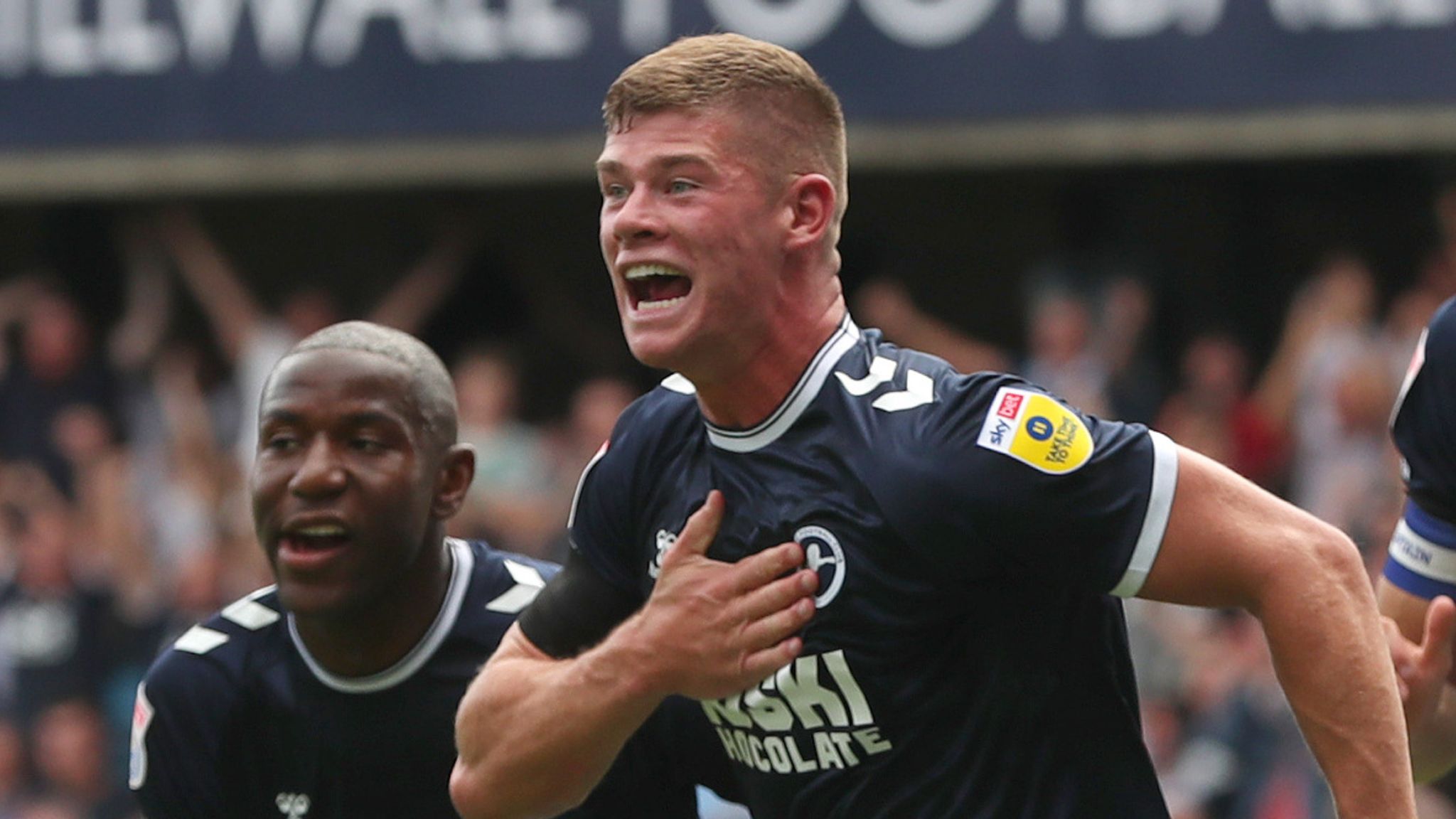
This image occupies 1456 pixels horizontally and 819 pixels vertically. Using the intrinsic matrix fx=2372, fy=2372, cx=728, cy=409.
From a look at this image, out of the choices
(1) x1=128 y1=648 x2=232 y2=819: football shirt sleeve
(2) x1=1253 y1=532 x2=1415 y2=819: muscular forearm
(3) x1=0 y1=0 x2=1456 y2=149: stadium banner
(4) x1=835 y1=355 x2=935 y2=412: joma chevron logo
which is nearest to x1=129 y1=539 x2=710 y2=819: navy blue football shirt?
(1) x1=128 y1=648 x2=232 y2=819: football shirt sleeve

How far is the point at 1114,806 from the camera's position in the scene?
147 inches

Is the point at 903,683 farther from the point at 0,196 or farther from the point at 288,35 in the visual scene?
the point at 0,196

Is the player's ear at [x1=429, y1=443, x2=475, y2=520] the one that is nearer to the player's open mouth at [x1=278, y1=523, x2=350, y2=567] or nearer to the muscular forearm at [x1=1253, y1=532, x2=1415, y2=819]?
the player's open mouth at [x1=278, y1=523, x2=350, y2=567]

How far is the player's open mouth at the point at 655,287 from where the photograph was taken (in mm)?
3764

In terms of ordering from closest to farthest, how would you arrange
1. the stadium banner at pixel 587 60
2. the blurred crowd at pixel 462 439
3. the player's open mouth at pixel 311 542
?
the player's open mouth at pixel 311 542, the blurred crowd at pixel 462 439, the stadium banner at pixel 587 60

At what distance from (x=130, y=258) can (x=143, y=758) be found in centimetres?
806

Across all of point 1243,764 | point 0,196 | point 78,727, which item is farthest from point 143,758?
point 0,196

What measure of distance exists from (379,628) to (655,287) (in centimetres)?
132

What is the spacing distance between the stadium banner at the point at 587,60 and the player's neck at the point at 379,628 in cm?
560

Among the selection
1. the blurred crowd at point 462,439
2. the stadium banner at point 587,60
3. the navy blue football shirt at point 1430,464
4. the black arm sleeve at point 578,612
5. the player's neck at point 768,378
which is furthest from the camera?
the stadium banner at point 587,60

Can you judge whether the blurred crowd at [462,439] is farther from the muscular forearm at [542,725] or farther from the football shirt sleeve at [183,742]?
the muscular forearm at [542,725]

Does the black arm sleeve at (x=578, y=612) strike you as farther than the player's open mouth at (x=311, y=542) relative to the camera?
No

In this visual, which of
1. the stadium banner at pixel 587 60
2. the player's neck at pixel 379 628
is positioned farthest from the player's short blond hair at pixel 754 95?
the stadium banner at pixel 587 60

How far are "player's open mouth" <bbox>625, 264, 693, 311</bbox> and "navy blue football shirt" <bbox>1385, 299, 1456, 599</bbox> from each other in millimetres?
1529
